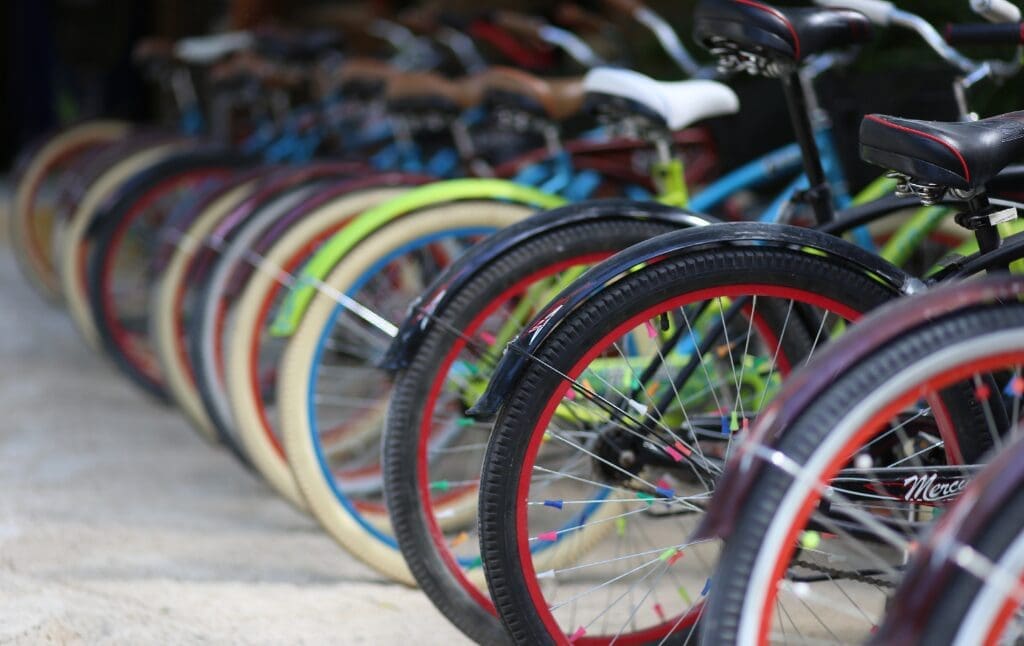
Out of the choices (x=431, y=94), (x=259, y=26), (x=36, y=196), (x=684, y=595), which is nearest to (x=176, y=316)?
(x=431, y=94)

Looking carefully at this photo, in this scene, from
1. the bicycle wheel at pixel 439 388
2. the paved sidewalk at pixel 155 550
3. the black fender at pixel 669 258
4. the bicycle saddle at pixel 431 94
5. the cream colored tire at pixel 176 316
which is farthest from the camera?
the cream colored tire at pixel 176 316

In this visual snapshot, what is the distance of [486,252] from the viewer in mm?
2416

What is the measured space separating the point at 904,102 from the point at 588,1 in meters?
3.51

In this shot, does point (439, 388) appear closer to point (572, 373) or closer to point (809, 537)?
point (572, 373)

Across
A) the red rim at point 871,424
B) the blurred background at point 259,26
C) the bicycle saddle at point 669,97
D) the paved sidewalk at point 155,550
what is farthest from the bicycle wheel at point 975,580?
the blurred background at point 259,26

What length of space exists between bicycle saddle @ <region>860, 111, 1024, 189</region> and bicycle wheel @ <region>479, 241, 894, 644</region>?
19 cm

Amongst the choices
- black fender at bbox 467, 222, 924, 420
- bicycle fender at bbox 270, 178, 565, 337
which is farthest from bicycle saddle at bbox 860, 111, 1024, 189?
bicycle fender at bbox 270, 178, 565, 337

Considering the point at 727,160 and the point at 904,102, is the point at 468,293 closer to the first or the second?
the point at 904,102

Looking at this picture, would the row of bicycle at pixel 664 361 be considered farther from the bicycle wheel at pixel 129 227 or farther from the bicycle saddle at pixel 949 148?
the bicycle wheel at pixel 129 227

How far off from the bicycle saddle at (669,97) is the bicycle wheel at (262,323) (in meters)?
0.70

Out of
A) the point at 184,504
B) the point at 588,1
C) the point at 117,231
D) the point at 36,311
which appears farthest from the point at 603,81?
the point at 36,311

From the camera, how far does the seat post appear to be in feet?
8.23

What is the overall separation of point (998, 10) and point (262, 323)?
1.87 meters

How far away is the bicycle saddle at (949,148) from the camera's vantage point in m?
1.86
